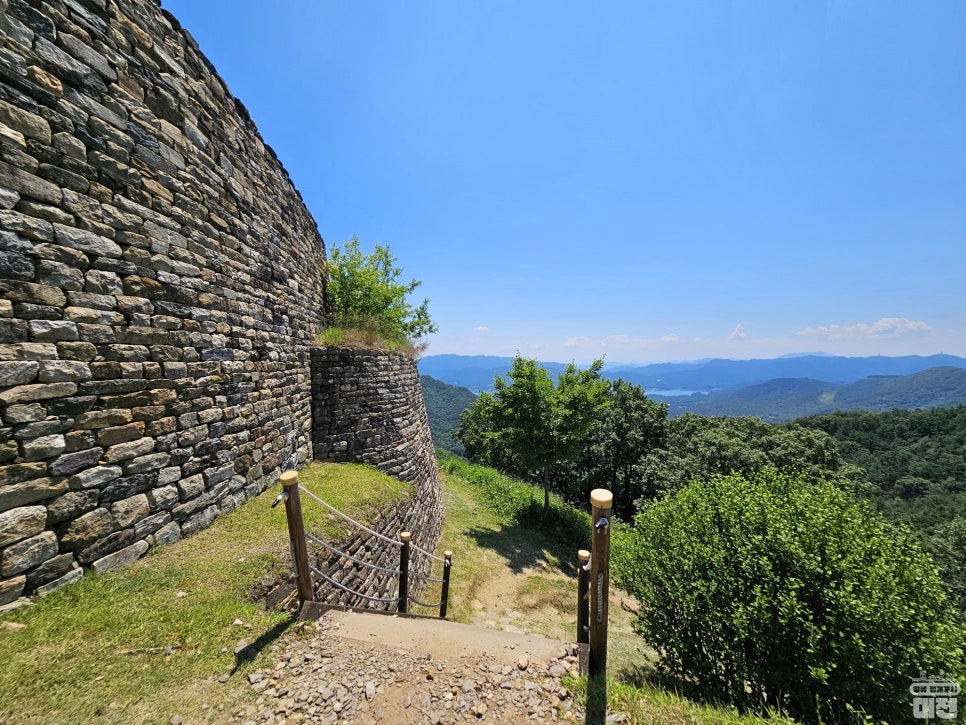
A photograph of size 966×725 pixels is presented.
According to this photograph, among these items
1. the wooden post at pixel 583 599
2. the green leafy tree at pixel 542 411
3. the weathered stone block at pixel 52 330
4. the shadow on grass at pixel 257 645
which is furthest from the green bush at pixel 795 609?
the weathered stone block at pixel 52 330

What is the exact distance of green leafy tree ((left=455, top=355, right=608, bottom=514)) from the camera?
1391 cm

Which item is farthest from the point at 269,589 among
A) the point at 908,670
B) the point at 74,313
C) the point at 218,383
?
the point at 908,670

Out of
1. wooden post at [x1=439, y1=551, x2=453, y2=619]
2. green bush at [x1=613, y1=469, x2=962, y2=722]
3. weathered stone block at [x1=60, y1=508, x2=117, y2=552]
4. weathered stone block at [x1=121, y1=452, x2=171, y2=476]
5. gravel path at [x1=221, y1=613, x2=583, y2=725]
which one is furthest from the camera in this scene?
wooden post at [x1=439, y1=551, x2=453, y2=619]

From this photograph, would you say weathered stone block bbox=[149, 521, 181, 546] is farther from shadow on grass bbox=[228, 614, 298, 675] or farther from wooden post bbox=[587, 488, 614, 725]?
wooden post bbox=[587, 488, 614, 725]

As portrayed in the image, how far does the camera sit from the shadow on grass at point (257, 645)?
118 inches

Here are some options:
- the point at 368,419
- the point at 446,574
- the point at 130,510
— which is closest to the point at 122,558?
the point at 130,510

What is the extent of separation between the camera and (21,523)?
3.03 metres

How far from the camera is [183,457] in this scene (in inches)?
182

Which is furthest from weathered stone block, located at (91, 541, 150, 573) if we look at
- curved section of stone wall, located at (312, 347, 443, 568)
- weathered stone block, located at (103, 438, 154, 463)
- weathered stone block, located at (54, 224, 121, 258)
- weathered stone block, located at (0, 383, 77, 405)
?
curved section of stone wall, located at (312, 347, 443, 568)

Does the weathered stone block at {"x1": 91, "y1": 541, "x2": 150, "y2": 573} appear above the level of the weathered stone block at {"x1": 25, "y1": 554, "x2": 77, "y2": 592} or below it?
below

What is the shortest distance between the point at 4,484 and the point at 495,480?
18.3 metres

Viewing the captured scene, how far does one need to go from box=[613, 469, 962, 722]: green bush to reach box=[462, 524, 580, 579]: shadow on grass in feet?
17.7

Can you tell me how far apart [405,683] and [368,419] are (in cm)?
662

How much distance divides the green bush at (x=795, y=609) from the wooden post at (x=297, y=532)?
5042mm
